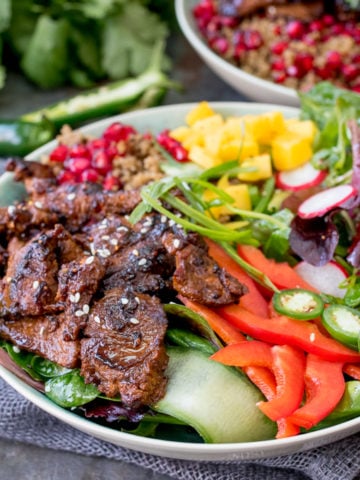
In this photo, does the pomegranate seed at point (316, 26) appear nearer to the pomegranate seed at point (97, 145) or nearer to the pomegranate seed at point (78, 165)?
the pomegranate seed at point (97, 145)

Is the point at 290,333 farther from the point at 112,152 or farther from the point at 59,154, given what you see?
the point at 59,154

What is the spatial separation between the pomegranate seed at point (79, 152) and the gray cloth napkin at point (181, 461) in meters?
1.06

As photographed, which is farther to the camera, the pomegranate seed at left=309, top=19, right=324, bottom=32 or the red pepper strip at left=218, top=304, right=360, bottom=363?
the pomegranate seed at left=309, top=19, right=324, bottom=32

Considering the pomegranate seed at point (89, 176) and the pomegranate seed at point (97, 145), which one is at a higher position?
the pomegranate seed at point (97, 145)

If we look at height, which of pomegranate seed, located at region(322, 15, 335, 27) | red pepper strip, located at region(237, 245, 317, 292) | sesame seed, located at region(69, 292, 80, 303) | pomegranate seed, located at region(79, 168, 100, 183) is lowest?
pomegranate seed, located at region(79, 168, 100, 183)

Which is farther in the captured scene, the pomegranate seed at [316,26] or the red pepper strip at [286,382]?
the pomegranate seed at [316,26]

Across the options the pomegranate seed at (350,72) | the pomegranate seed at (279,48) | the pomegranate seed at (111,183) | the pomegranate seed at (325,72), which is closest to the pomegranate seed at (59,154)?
the pomegranate seed at (111,183)

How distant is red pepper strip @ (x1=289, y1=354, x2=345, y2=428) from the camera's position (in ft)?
6.59

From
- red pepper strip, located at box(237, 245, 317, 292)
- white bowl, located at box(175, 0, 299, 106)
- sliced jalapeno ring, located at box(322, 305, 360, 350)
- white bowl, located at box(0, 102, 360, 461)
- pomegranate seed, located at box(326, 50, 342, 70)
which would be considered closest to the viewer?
white bowl, located at box(0, 102, 360, 461)

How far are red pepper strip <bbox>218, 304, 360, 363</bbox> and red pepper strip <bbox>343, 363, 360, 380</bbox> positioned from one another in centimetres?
2

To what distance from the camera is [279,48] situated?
381cm

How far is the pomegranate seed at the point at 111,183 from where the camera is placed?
2936 millimetres

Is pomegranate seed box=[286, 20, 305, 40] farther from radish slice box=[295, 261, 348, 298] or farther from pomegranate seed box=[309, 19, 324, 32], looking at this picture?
radish slice box=[295, 261, 348, 298]

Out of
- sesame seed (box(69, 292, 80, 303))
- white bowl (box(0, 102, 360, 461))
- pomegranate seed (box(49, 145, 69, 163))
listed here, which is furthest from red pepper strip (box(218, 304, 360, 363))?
pomegranate seed (box(49, 145, 69, 163))
